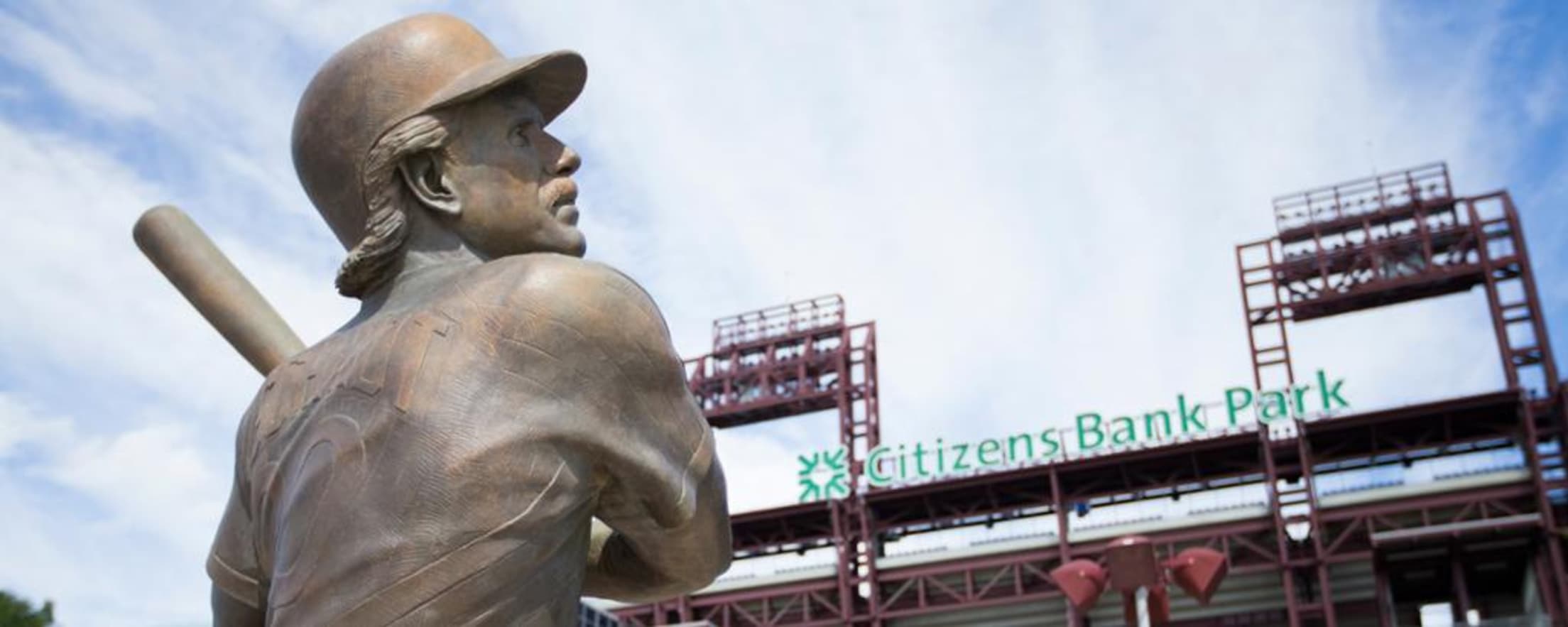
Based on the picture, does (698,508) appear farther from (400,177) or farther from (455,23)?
(455,23)

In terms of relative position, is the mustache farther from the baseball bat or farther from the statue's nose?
the baseball bat

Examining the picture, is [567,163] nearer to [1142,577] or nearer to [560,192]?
[560,192]

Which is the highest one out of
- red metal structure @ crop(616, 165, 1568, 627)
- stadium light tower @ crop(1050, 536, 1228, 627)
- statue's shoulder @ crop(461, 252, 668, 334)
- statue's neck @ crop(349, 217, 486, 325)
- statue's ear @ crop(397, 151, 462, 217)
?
red metal structure @ crop(616, 165, 1568, 627)

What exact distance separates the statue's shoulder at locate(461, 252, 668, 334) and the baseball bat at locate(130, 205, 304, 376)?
0.66 m

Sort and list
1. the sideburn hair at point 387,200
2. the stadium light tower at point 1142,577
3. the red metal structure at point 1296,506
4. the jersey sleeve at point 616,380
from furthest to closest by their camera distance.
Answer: the red metal structure at point 1296,506 < the stadium light tower at point 1142,577 < the sideburn hair at point 387,200 < the jersey sleeve at point 616,380

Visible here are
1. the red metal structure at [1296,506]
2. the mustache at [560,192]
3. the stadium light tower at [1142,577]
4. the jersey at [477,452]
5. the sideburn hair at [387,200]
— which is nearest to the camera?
the jersey at [477,452]

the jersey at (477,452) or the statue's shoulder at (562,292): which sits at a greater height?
the statue's shoulder at (562,292)

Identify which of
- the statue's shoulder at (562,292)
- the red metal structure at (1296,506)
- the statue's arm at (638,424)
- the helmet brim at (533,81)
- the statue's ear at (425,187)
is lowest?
the statue's arm at (638,424)

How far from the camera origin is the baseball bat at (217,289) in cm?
263

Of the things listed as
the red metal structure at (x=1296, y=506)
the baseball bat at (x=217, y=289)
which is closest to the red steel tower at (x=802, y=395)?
the red metal structure at (x=1296, y=506)

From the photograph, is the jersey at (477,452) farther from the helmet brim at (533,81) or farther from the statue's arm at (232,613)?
the helmet brim at (533,81)

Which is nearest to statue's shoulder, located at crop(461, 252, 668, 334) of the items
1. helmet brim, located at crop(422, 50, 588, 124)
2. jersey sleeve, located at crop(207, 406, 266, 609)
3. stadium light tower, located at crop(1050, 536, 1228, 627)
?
helmet brim, located at crop(422, 50, 588, 124)

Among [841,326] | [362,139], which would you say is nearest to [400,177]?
[362,139]

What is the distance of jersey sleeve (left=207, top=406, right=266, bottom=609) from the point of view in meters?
2.27
